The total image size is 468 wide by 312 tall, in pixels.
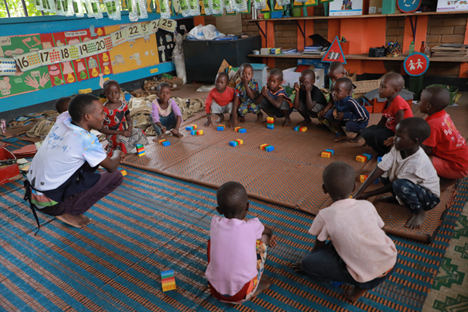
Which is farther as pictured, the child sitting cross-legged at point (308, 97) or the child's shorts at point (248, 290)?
the child sitting cross-legged at point (308, 97)

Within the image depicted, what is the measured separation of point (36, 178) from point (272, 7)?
478 centimetres

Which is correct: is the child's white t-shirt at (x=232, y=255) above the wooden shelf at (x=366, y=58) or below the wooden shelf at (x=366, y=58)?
below

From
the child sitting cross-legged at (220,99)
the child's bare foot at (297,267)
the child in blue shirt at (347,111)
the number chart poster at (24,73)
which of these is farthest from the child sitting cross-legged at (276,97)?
the number chart poster at (24,73)

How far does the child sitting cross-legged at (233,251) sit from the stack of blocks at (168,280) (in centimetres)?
29

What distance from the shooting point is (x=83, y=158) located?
2.28 m

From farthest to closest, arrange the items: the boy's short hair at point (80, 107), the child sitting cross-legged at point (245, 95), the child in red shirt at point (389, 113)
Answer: the child sitting cross-legged at point (245, 95) → the child in red shirt at point (389, 113) → the boy's short hair at point (80, 107)

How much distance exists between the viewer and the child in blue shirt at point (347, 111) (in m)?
3.66

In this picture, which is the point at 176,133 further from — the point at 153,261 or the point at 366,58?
the point at 366,58

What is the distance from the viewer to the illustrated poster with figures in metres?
7.61

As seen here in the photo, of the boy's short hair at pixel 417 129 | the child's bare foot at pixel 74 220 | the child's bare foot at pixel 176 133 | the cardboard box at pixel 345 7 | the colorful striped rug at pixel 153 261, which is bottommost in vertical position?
the colorful striped rug at pixel 153 261

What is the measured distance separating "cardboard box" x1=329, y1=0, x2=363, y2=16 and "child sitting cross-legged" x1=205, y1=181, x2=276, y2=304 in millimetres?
5092

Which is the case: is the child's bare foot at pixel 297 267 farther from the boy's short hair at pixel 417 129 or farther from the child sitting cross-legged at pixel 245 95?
the child sitting cross-legged at pixel 245 95

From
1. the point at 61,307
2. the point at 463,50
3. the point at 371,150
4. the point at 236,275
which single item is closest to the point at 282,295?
the point at 236,275

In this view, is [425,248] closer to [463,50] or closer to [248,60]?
[463,50]
